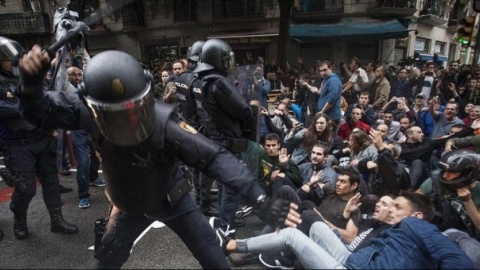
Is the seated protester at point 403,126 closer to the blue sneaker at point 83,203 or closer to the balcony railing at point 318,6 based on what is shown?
the blue sneaker at point 83,203

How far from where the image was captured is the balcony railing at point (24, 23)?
19578 mm

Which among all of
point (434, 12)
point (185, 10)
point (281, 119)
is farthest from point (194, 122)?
point (434, 12)

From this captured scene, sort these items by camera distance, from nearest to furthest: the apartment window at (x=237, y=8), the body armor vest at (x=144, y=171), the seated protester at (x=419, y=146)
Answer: the body armor vest at (x=144, y=171) < the seated protester at (x=419, y=146) < the apartment window at (x=237, y=8)

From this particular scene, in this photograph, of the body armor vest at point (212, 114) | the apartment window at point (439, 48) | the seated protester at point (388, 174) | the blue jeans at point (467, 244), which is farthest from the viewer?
the apartment window at point (439, 48)

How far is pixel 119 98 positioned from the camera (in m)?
1.45

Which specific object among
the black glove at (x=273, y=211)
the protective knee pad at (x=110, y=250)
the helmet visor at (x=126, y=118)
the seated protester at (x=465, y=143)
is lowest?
the seated protester at (x=465, y=143)

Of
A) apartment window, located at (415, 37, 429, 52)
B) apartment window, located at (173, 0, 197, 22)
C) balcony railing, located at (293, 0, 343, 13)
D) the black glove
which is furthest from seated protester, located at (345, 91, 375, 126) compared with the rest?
apartment window, located at (415, 37, 429, 52)

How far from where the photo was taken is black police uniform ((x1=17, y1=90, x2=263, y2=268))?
1.59 metres

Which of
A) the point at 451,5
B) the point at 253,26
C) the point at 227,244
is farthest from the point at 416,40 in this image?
the point at 227,244

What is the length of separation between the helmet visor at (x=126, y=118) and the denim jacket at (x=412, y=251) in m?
1.62

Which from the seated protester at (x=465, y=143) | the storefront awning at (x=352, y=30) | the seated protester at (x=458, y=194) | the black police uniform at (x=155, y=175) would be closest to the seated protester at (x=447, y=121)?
the seated protester at (x=465, y=143)

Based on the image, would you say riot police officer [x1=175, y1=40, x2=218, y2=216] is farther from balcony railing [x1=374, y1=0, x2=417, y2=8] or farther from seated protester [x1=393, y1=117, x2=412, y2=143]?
balcony railing [x1=374, y1=0, x2=417, y2=8]

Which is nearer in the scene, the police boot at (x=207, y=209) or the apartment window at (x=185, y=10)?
the police boot at (x=207, y=209)

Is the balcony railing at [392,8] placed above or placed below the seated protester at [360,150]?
above
